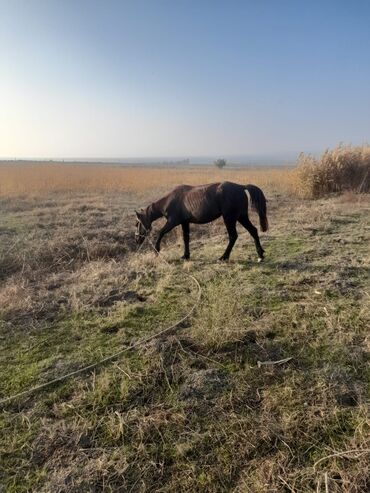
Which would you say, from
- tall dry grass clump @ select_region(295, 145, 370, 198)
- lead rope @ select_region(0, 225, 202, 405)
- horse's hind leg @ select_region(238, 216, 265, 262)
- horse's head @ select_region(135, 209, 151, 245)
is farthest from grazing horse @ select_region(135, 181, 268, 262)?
tall dry grass clump @ select_region(295, 145, 370, 198)

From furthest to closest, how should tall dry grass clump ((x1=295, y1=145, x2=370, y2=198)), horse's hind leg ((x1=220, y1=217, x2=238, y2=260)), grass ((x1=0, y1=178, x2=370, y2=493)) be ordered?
tall dry grass clump ((x1=295, y1=145, x2=370, y2=198)) < horse's hind leg ((x1=220, y1=217, x2=238, y2=260)) < grass ((x1=0, y1=178, x2=370, y2=493))

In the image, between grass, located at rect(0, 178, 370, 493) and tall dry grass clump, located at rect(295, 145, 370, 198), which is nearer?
grass, located at rect(0, 178, 370, 493)

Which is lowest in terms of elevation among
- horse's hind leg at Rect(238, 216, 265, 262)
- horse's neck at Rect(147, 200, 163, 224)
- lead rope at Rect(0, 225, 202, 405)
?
lead rope at Rect(0, 225, 202, 405)

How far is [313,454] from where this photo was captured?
7.35 ft

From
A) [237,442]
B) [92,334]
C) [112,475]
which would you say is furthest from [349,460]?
[92,334]

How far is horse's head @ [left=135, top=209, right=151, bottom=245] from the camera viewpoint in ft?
24.4

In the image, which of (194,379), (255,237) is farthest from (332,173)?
(194,379)

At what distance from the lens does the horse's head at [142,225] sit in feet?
24.4

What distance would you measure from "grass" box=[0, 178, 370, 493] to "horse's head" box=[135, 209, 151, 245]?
57.8 inches

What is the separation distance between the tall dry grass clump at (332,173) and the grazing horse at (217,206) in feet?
26.9

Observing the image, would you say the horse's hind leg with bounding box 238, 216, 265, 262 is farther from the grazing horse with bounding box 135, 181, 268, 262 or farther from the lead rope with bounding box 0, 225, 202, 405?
the lead rope with bounding box 0, 225, 202, 405

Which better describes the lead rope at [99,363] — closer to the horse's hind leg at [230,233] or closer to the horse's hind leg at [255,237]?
the horse's hind leg at [230,233]

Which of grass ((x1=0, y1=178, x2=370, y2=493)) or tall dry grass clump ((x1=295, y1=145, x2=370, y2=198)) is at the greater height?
tall dry grass clump ((x1=295, y1=145, x2=370, y2=198))

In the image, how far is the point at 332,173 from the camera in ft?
44.3
